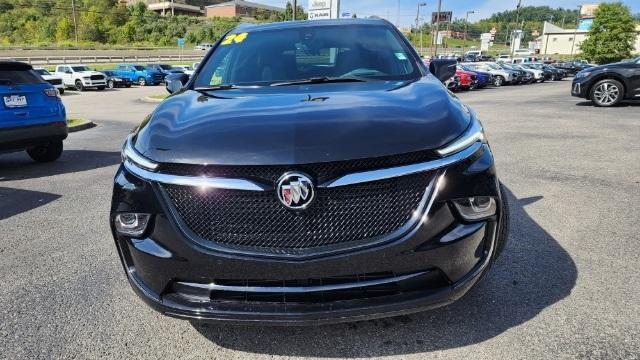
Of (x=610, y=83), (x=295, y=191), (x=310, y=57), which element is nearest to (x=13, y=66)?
(x=310, y=57)

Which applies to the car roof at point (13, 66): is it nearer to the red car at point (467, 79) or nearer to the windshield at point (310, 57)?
the windshield at point (310, 57)

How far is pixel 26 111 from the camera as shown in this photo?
6816 millimetres

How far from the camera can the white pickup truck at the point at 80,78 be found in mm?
29766

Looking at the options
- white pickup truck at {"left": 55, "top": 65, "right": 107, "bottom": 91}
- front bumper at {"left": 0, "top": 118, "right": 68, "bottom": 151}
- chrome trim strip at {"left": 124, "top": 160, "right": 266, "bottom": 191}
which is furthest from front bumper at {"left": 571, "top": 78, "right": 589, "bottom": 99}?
white pickup truck at {"left": 55, "top": 65, "right": 107, "bottom": 91}

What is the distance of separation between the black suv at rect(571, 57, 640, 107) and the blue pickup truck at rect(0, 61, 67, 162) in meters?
13.6

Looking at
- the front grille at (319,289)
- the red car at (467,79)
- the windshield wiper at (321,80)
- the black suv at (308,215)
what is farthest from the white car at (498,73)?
the front grille at (319,289)

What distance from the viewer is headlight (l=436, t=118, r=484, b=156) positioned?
214 centimetres

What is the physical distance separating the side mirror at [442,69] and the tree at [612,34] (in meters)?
72.7

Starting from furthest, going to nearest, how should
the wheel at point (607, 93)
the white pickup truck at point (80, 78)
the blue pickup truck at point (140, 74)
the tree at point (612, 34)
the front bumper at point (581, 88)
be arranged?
the tree at point (612, 34), the blue pickup truck at point (140, 74), the white pickup truck at point (80, 78), the front bumper at point (581, 88), the wheel at point (607, 93)

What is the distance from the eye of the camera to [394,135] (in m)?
2.12

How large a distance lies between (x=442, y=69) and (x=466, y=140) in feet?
5.50

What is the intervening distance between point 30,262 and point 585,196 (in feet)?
17.4

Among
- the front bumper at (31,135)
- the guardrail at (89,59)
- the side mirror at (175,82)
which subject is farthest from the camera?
the guardrail at (89,59)

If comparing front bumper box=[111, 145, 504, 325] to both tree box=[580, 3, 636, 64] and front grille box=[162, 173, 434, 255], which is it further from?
tree box=[580, 3, 636, 64]
